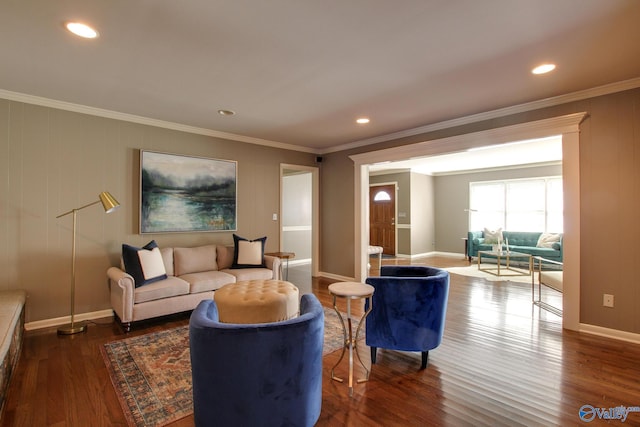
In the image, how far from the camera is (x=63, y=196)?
138 inches

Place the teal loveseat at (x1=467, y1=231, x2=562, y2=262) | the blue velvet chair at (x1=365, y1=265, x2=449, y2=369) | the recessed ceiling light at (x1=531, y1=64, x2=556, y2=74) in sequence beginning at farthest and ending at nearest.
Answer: the teal loveseat at (x1=467, y1=231, x2=562, y2=262) < the recessed ceiling light at (x1=531, y1=64, x2=556, y2=74) < the blue velvet chair at (x1=365, y1=265, x2=449, y2=369)

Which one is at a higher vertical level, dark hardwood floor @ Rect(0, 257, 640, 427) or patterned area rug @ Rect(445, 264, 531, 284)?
patterned area rug @ Rect(445, 264, 531, 284)

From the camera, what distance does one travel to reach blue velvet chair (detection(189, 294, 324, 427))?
4.68 feet

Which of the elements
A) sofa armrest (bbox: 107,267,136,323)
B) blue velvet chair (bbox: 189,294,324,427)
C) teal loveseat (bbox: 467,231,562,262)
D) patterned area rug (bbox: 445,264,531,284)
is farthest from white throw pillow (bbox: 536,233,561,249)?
sofa armrest (bbox: 107,267,136,323)

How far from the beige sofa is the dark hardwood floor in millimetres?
254

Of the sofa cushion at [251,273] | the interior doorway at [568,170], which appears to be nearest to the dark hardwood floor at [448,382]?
the interior doorway at [568,170]

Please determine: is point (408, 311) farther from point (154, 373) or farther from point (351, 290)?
point (154, 373)

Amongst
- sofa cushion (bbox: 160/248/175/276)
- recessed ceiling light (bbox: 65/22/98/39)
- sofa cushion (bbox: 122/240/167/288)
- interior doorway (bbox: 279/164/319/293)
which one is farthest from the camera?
interior doorway (bbox: 279/164/319/293)

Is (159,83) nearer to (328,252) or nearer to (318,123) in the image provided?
(318,123)

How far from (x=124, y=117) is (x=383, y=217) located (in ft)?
23.5

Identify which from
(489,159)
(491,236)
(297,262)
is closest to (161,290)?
(297,262)

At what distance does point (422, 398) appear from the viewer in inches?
82.5

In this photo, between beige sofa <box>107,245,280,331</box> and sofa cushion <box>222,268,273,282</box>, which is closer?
beige sofa <box>107,245,280,331</box>

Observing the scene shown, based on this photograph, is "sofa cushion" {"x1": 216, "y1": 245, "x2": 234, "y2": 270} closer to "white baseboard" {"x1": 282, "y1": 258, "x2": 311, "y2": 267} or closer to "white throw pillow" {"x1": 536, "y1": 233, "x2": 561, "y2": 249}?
"white baseboard" {"x1": 282, "y1": 258, "x2": 311, "y2": 267}
